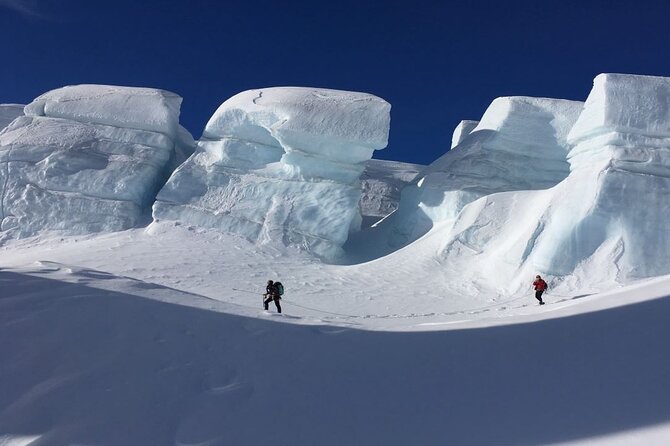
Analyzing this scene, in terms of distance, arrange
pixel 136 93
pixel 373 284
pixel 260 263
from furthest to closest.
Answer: pixel 136 93
pixel 260 263
pixel 373 284

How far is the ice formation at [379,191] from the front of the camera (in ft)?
70.3

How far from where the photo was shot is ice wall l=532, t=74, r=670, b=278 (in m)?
11.6

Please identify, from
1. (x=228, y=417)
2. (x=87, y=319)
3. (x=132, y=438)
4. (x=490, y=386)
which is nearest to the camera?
(x=132, y=438)

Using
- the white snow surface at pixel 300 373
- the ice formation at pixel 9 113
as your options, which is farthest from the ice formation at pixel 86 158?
the white snow surface at pixel 300 373

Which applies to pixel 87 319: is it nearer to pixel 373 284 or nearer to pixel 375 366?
pixel 375 366

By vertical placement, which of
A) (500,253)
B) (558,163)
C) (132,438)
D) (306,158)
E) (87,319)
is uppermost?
(558,163)

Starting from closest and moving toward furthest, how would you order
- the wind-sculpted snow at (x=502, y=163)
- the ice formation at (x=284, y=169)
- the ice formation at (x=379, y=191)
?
the ice formation at (x=284, y=169), the wind-sculpted snow at (x=502, y=163), the ice formation at (x=379, y=191)

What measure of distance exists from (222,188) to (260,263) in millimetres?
3331

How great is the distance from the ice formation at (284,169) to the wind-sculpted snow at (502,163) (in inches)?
79.1

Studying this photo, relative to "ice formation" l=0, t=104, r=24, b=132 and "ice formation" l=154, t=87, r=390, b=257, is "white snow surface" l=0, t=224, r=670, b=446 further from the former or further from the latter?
"ice formation" l=0, t=104, r=24, b=132

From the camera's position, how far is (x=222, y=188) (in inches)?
626

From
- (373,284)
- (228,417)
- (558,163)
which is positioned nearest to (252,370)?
(228,417)

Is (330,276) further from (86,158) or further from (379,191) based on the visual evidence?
(379,191)

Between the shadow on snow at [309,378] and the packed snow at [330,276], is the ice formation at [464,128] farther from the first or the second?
the shadow on snow at [309,378]
